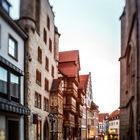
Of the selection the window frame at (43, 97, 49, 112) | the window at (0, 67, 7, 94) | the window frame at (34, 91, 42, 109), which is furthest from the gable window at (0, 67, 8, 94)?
the window frame at (43, 97, 49, 112)

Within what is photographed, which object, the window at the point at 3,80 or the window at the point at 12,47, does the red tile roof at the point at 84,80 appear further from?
the window at the point at 3,80

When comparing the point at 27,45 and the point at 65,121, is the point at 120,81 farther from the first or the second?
the point at 65,121

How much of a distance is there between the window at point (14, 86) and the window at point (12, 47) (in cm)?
181

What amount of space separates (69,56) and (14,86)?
38380mm

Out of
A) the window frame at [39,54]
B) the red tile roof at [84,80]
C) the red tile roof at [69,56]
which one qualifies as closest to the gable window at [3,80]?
the window frame at [39,54]

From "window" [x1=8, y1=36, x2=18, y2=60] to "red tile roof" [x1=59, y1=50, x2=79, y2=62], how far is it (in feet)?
117

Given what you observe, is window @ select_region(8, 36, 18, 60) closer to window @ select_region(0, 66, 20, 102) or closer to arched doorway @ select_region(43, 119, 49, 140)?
window @ select_region(0, 66, 20, 102)

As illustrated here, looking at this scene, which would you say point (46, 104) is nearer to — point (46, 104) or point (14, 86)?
point (46, 104)

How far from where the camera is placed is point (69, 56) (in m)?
70.6

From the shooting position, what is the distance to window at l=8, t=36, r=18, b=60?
31894 mm

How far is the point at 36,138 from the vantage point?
39.4 m

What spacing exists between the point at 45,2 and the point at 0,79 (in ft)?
62.1

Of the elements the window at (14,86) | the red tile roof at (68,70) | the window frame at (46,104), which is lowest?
the window frame at (46,104)

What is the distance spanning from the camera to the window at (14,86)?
31.5 meters
